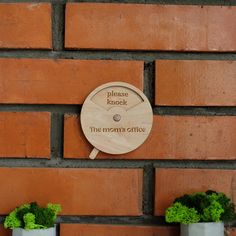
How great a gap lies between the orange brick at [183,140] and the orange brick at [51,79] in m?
0.05

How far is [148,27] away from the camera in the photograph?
898mm

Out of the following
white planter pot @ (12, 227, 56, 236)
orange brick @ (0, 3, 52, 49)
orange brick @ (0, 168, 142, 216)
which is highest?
orange brick @ (0, 3, 52, 49)

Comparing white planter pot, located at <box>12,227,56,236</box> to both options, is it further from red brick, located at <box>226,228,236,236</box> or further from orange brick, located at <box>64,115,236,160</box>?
red brick, located at <box>226,228,236,236</box>

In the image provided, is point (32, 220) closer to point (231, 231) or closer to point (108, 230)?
point (108, 230)

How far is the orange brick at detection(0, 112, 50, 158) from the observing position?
895 millimetres

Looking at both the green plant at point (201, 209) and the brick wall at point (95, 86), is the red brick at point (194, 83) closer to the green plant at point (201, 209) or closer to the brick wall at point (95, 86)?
the brick wall at point (95, 86)

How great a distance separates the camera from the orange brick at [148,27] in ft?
2.93

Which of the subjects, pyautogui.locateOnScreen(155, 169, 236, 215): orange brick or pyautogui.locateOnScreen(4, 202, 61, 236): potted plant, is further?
pyautogui.locateOnScreen(155, 169, 236, 215): orange brick

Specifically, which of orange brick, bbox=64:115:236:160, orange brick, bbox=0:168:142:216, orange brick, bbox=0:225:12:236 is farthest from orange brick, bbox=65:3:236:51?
orange brick, bbox=0:225:12:236

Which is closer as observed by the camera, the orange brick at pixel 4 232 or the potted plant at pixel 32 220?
the potted plant at pixel 32 220

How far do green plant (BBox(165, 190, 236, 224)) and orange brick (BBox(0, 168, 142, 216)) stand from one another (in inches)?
3.4

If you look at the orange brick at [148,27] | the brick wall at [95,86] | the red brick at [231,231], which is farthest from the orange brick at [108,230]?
the orange brick at [148,27]

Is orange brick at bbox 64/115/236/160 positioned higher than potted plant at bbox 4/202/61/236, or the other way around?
orange brick at bbox 64/115/236/160

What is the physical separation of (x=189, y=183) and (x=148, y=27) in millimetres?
301
